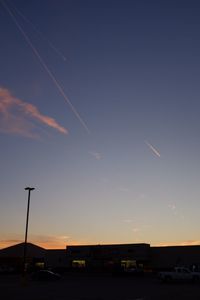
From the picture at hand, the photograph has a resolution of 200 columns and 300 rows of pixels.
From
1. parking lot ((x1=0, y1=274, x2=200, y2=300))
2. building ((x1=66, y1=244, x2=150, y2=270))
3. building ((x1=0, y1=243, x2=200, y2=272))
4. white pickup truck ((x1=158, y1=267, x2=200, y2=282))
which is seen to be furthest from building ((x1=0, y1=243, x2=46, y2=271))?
parking lot ((x1=0, y1=274, x2=200, y2=300))

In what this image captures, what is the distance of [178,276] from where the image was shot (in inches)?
1887

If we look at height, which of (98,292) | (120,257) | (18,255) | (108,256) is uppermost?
(18,255)

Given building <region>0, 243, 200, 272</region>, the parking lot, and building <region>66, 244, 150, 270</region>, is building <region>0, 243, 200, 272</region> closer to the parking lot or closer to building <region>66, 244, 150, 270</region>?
building <region>66, 244, 150, 270</region>

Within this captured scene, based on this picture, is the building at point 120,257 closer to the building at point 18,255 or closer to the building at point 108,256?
the building at point 108,256

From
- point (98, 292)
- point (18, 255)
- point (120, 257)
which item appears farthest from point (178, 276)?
point (18, 255)

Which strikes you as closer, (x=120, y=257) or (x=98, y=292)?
(x=98, y=292)

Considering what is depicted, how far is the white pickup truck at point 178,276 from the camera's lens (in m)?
47.3

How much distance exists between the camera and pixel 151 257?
255ft

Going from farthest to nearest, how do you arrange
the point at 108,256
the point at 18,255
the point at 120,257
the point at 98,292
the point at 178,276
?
1. the point at 18,255
2. the point at 108,256
3. the point at 120,257
4. the point at 178,276
5. the point at 98,292

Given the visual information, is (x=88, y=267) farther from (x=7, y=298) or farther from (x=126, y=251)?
(x=7, y=298)

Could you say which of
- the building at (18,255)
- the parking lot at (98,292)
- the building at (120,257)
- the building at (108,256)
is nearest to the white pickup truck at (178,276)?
the parking lot at (98,292)

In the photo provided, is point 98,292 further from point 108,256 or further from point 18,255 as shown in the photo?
point 18,255

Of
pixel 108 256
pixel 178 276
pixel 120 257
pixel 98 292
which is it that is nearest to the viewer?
pixel 98 292

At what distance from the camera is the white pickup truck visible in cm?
4728
